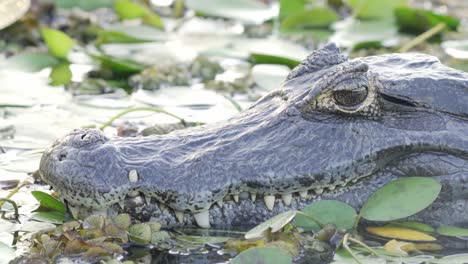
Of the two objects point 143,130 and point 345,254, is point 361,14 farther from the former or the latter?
point 345,254

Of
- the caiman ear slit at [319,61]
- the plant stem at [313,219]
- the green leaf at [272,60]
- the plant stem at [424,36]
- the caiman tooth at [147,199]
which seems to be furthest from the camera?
the plant stem at [424,36]

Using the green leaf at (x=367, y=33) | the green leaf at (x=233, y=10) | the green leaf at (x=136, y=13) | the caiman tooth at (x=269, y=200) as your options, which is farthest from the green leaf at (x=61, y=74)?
the caiman tooth at (x=269, y=200)

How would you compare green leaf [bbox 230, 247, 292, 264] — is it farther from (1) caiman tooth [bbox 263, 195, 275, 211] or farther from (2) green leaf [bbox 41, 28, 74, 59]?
(2) green leaf [bbox 41, 28, 74, 59]

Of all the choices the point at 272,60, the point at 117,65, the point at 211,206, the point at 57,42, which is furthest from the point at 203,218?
the point at 57,42

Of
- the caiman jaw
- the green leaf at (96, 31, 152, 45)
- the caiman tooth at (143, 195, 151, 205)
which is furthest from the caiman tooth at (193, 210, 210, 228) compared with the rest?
the green leaf at (96, 31, 152, 45)

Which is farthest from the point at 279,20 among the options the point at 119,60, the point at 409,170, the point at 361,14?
the point at 409,170

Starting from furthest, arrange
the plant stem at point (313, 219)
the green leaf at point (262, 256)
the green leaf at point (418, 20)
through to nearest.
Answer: the green leaf at point (418, 20) → the plant stem at point (313, 219) → the green leaf at point (262, 256)

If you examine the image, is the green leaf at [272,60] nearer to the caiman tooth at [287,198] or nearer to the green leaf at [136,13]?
the green leaf at [136,13]
